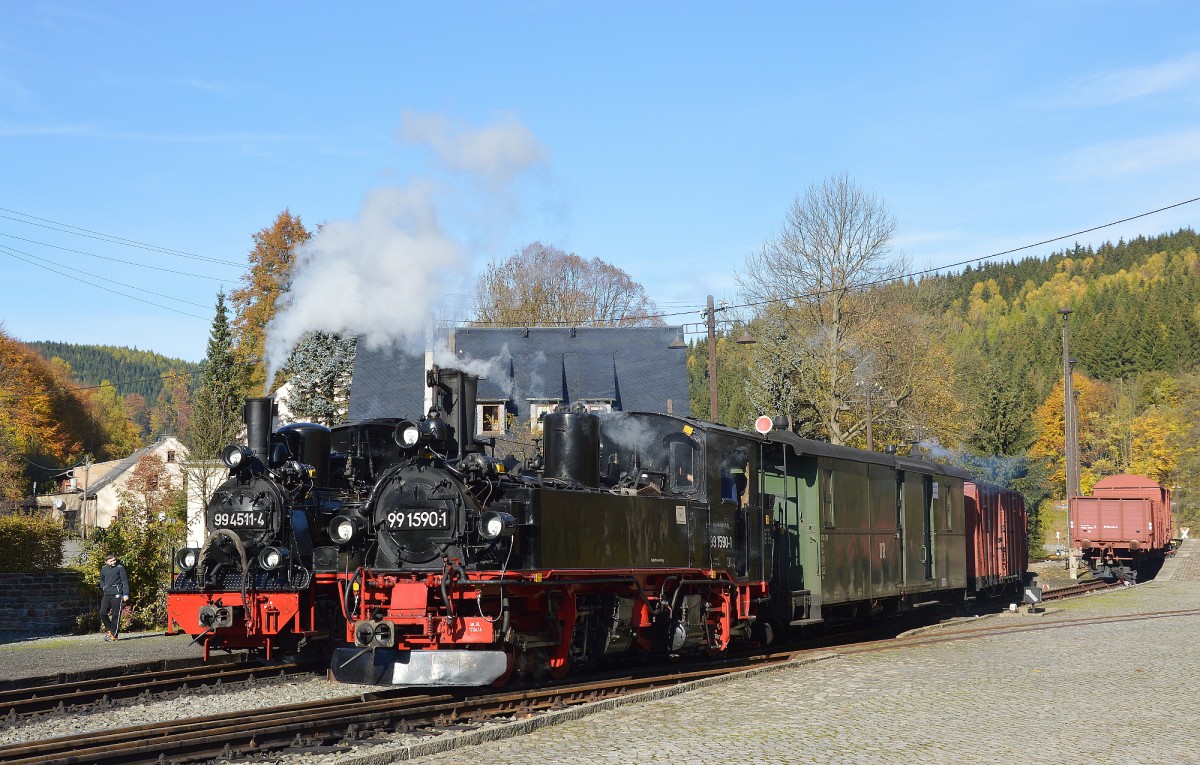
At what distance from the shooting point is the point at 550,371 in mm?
44312

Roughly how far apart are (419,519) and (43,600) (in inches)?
454

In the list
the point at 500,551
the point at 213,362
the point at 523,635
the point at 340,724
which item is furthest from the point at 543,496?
the point at 213,362

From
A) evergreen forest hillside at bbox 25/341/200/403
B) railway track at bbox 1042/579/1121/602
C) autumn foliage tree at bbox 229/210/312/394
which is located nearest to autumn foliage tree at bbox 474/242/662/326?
autumn foliage tree at bbox 229/210/312/394

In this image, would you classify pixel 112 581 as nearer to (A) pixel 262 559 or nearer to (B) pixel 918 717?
(A) pixel 262 559

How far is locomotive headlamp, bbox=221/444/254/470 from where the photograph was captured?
12859 mm

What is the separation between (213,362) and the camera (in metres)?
48.2

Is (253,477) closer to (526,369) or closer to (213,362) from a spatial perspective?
(526,369)

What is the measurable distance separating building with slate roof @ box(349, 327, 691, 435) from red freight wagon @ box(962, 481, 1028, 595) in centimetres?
1729

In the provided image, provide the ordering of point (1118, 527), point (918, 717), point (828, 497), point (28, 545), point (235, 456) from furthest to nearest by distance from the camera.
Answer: point (1118, 527), point (28, 545), point (828, 497), point (235, 456), point (918, 717)

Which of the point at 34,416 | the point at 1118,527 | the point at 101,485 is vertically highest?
the point at 34,416

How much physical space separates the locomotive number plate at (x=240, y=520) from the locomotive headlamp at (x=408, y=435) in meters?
3.10

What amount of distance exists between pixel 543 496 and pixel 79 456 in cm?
8511

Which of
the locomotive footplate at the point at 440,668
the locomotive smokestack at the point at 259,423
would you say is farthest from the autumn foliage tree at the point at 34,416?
the locomotive footplate at the point at 440,668

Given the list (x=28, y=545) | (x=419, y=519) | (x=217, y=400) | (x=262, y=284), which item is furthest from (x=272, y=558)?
(x=262, y=284)
